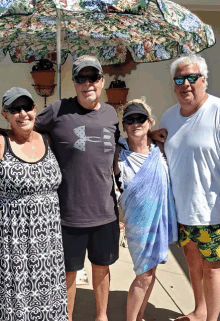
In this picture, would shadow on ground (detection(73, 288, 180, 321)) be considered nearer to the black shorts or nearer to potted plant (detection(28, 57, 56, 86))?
the black shorts

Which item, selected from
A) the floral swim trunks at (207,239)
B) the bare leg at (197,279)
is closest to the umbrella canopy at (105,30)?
the floral swim trunks at (207,239)

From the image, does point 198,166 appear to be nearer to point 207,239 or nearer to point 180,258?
point 207,239

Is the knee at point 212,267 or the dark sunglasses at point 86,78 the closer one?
the dark sunglasses at point 86,78

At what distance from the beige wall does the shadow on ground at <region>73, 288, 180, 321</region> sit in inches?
123

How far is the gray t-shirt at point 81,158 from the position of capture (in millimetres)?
2277

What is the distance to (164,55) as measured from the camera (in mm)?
3533

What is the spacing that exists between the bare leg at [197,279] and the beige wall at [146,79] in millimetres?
3289

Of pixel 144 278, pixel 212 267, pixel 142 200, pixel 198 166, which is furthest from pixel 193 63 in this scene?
pixel 144 278

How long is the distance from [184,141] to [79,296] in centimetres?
166

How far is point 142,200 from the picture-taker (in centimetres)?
236

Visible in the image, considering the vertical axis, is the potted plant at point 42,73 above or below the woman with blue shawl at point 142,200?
above

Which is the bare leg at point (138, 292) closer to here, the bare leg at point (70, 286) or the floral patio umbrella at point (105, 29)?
the bare leg at point (70, 286)

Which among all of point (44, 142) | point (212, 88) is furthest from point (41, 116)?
point (212, 88)

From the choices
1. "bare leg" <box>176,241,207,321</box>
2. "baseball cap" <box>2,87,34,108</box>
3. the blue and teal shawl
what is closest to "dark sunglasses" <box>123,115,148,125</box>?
the blue and teal shawl
